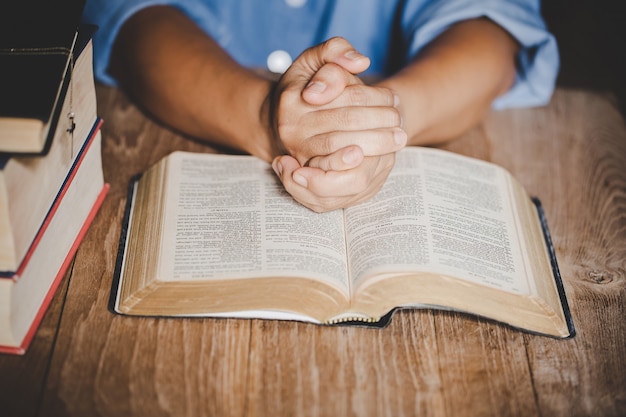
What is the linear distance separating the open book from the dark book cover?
23cm

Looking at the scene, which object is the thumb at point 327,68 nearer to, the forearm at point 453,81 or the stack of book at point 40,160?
the forearm at point 453,81

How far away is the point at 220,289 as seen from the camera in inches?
28.5

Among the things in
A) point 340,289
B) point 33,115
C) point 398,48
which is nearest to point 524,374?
point 340,289

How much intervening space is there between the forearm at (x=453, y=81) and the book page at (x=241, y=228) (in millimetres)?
233

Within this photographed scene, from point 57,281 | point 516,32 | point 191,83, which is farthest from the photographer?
point 516,32

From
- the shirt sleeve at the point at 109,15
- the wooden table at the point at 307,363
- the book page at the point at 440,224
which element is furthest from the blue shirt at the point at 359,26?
the wooden table at the point at 307,363

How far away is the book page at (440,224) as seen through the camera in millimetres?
750

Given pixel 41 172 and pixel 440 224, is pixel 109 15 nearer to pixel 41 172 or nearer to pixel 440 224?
pixel 41 172

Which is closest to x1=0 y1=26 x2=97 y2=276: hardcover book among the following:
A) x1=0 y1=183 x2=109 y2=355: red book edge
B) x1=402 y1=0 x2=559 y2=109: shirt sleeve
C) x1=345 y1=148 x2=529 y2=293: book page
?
x1=0 y1=183 x2=109 y2=355: red book edge

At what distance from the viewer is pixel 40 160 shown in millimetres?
652

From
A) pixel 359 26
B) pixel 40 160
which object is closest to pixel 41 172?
pixel 40 160

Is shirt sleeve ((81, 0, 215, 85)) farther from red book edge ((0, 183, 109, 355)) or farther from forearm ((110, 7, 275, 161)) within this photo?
red book edge ((0, 183, 109, 355))

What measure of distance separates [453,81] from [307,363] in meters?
0.53

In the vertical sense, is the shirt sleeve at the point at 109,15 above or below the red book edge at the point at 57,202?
above
